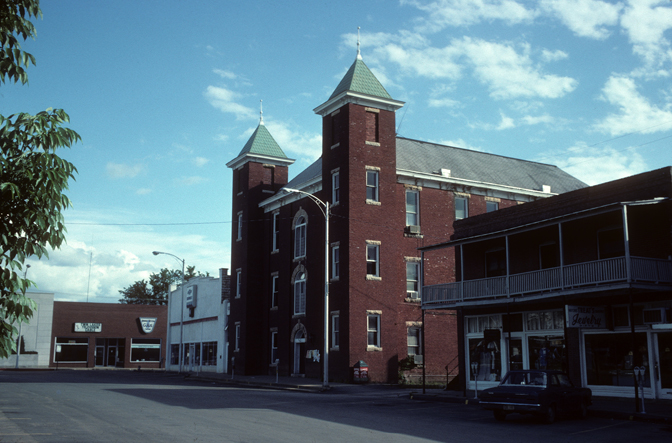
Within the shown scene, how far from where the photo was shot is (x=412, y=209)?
39.4 meters

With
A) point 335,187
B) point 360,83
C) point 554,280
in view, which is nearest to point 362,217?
point 335,187

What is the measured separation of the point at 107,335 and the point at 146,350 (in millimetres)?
4836

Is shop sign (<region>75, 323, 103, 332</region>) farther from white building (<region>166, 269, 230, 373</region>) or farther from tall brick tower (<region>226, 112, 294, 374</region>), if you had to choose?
tall brick tower (<region>226, 112, 294, 374</region>)

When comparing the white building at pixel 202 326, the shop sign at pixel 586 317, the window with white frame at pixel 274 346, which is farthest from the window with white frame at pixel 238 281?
the shop sign at pixel 586 317

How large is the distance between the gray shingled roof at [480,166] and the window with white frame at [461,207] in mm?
1570

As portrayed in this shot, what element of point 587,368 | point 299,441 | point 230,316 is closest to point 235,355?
point 230,316

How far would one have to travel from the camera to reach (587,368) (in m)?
24.3

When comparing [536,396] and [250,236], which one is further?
[250,236]

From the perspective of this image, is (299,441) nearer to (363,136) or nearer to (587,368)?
(587,368)

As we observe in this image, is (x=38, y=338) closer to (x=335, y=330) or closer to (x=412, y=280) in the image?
(x=335, y=330)

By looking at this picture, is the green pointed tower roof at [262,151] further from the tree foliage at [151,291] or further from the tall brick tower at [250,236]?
the tree foliage at [151,291]

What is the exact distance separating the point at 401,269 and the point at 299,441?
1027 inches

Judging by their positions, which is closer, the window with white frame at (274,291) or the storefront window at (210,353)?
the window with white frame at (274,291)

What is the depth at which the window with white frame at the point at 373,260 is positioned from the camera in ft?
121
